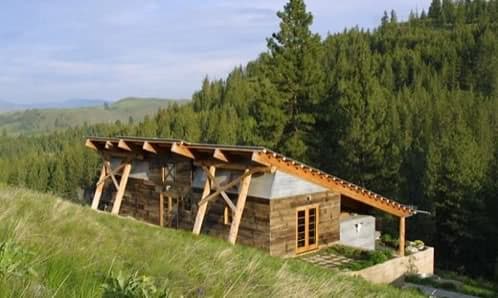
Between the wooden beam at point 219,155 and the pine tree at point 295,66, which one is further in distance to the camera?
the pine tree at point 295,66

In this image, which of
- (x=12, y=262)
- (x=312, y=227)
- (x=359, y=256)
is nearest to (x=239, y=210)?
(x=312, y=227)

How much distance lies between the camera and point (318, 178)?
1742 centimetres

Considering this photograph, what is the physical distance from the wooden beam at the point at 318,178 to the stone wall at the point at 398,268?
1.75 m

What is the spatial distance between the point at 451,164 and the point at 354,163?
20.5 ft

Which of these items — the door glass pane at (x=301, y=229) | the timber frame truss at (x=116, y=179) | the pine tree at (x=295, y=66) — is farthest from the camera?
the pine tree at (x=295, y=66)

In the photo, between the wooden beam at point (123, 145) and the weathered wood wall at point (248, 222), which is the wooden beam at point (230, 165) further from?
the wooden beam at point (123, 145)

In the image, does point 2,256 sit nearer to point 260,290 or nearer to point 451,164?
point 260,290

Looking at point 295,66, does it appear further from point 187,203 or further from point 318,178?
point 318,178

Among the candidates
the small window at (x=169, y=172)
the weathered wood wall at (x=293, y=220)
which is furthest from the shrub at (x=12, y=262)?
the small window at (x=169, y=172)

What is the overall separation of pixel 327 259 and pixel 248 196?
3.34 m

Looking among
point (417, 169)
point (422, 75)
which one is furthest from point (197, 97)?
point (417, 169)

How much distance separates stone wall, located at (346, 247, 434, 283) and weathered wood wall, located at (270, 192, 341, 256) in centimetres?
252

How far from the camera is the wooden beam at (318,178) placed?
15852mm

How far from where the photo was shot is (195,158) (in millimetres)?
18016
